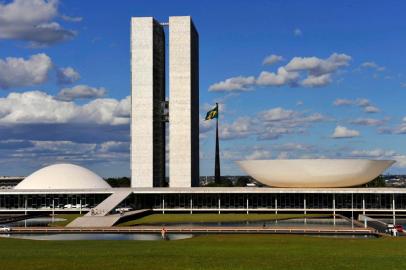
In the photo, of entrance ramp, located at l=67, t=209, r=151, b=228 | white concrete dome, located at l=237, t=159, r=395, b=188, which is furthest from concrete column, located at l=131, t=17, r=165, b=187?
entrance ramp, located at l=67, t=209, r=151, b=228

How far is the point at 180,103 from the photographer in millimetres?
80625

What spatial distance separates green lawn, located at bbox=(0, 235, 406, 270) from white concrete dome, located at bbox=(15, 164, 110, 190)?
3926cm

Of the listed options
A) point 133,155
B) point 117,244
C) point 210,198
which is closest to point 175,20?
point 133,155

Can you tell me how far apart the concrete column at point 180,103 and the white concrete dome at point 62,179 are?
1010 cm

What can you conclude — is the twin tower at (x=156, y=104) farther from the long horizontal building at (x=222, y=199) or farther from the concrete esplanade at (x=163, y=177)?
the long horizontal building at (x=222, y=199)

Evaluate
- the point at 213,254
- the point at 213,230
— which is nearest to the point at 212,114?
the point at 213,230

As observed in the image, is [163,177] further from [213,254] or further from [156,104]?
[213,254]

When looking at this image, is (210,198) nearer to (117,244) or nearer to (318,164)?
(318,164)

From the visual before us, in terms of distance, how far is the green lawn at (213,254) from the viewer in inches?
858

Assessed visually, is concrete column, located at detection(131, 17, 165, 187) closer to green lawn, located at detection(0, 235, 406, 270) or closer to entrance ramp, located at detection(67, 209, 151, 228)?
entrance ramp, located at detection(67, 209, 151, 228)

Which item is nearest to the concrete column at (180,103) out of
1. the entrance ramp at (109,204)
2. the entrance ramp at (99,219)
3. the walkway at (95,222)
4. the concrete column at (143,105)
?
the concrete column at (143,105)

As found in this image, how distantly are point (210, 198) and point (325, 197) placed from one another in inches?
511

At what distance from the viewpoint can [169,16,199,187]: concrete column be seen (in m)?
79.8

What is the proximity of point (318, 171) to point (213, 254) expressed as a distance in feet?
134
